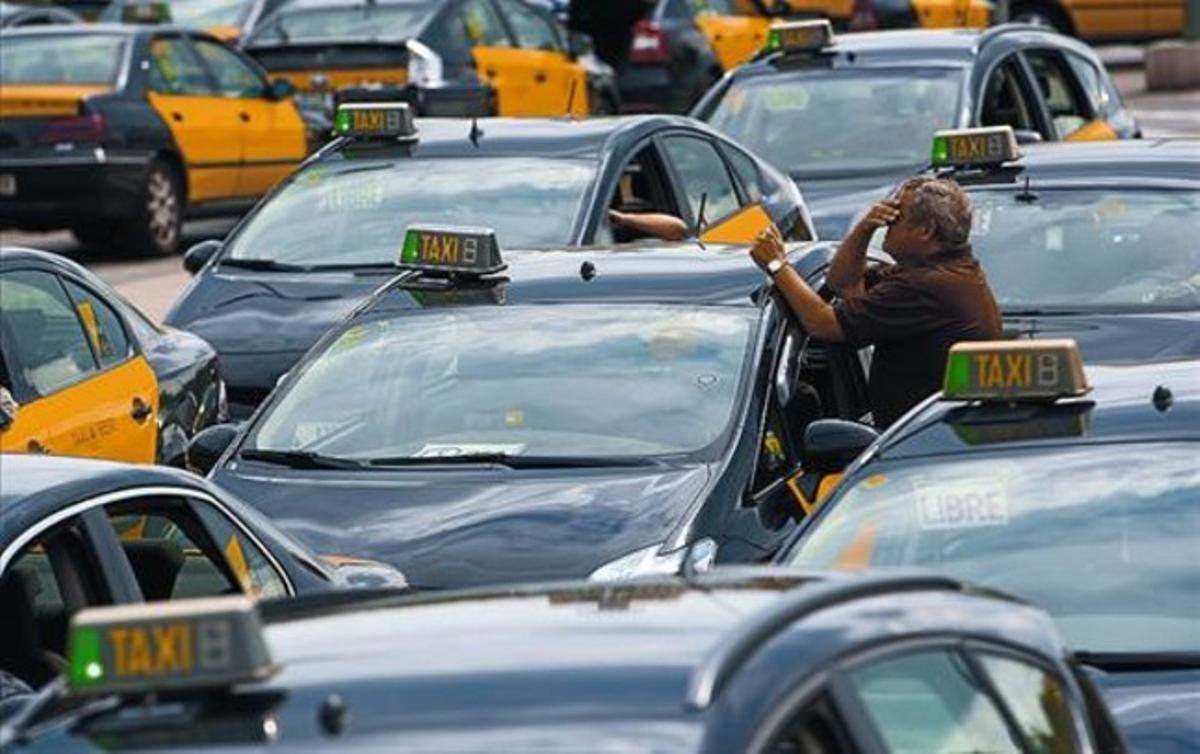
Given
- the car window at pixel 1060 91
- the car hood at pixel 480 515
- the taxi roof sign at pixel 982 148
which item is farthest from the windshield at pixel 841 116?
the car hood at pixel 480 515

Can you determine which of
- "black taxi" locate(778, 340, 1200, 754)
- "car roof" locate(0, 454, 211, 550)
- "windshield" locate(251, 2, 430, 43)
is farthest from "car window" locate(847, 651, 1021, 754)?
"windshield" locate(251, 2, 430, 43)

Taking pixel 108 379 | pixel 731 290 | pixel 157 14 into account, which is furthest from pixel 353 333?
pixel 157 14

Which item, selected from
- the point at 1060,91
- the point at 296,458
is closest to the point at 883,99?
the point at 1060,91

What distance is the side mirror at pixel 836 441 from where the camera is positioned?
870 cm

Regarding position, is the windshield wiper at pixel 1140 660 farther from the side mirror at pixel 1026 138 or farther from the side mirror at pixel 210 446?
the side mirror at pixel 1026 138

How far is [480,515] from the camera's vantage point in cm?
873

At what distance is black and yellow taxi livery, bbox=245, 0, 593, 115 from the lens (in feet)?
78.1

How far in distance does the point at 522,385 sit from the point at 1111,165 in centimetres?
351

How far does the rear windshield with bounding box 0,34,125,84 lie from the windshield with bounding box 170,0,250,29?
266 inches

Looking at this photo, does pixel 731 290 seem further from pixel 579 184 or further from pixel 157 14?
pixel 157 14

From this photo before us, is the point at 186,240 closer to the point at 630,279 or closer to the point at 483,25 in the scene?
the point at 483,25

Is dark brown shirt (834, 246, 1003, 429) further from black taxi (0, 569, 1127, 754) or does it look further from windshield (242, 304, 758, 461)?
black taxi (0, 569, 1127, 754)

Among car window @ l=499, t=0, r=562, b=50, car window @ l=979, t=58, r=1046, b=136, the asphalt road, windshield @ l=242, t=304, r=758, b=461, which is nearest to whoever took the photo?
windshield @ l=242, t=304, r=758, b=461

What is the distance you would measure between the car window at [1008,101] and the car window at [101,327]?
6512mm
